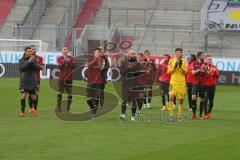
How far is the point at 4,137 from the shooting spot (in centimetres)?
1784

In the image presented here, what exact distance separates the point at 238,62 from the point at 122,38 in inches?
373

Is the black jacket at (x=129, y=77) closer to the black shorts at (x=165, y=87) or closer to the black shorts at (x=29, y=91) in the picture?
the black shorts at (x=29, y=91)

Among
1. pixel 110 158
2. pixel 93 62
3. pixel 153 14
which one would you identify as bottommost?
pixel 110 158

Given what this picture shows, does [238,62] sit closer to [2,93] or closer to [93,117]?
[2,93]

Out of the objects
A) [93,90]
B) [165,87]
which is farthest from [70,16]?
[93,90]

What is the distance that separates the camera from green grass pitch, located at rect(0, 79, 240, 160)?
50.2 feet

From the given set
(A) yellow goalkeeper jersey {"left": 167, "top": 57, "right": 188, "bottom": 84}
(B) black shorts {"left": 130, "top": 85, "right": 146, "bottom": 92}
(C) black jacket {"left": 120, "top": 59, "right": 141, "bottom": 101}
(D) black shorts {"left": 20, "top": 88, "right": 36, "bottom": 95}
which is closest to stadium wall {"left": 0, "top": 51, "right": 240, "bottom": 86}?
(B) black shorts {"left": 130, "top": 85, "right": 146, "bottom": 92}

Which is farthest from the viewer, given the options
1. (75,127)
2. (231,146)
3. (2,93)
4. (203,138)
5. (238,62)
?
(238,62)

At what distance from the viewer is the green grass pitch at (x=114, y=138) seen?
15.3 metres

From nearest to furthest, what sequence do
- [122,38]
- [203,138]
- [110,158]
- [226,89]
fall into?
1. [110,158]
2. [203,138]
3. [226,89]
4. [122,38]

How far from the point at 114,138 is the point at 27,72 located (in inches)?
265

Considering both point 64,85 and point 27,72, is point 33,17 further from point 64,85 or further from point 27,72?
point 27,72

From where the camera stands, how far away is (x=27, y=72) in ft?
78.8

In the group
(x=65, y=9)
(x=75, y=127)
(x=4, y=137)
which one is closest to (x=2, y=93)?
(x=75, y=127)
